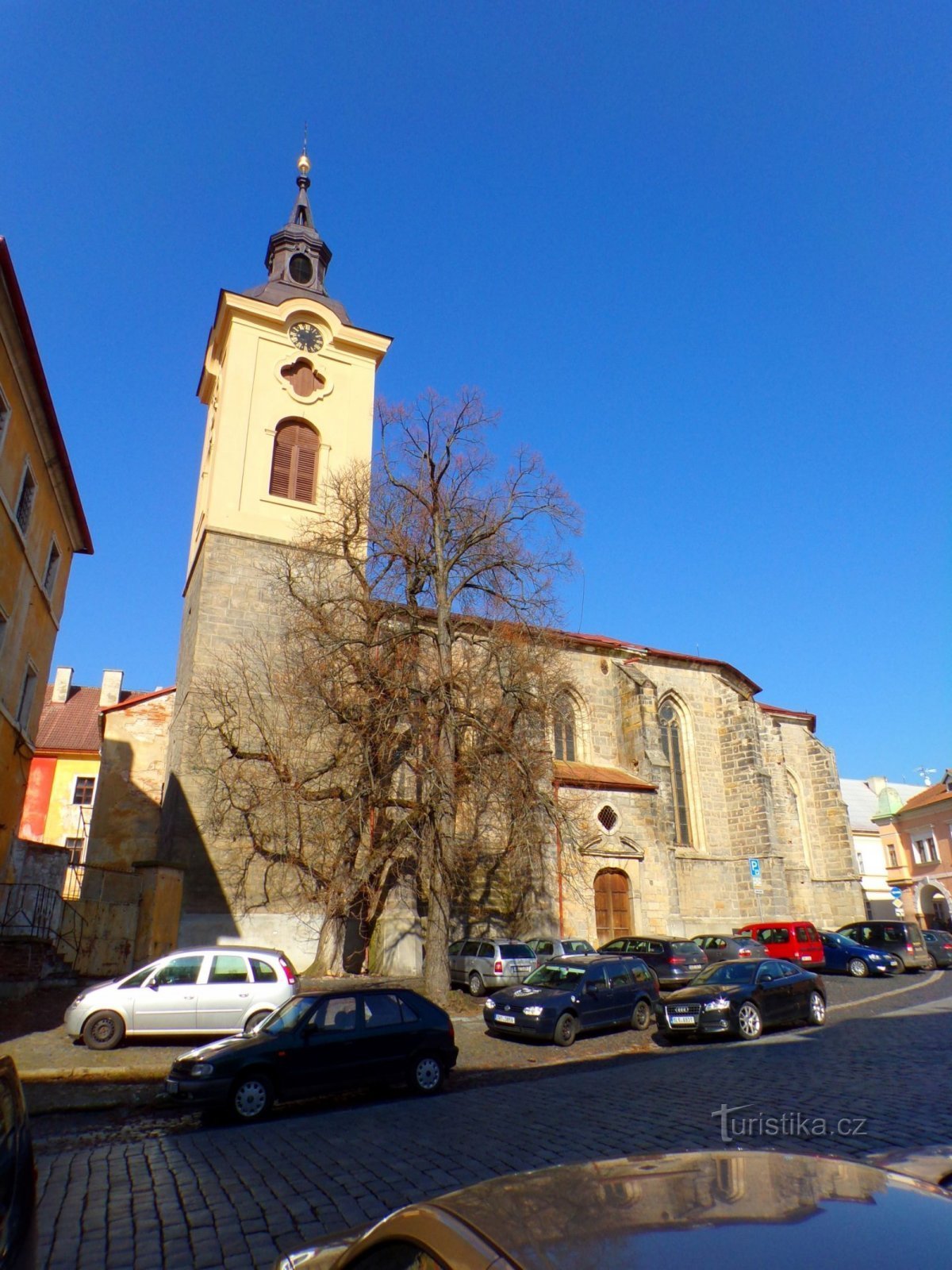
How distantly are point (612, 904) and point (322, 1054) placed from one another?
19283 millimetres

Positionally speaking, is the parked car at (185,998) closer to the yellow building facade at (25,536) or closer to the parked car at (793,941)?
the yellow building facade at (25,536)

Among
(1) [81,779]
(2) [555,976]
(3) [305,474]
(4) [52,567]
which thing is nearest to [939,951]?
(2) [555,976]

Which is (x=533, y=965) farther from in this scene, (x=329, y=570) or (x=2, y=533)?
(x=2, y=533)

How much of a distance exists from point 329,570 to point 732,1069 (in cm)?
1755

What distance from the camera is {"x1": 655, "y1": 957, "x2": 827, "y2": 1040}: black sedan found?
14242mm

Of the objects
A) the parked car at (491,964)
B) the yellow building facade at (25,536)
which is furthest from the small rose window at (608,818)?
the yellow building facade at (25,536)

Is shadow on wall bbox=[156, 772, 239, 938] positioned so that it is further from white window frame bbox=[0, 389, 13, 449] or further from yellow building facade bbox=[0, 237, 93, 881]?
white window frame bbox=[0, 389, 13, 449]

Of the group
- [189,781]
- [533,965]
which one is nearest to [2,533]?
[189,781]

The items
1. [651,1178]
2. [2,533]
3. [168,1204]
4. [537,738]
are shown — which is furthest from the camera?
[537,738]

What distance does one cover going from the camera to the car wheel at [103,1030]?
12555 mm

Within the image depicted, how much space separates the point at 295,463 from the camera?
2789cm

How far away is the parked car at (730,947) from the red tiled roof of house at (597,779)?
6.00 metres

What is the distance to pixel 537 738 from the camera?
2022 centimetres

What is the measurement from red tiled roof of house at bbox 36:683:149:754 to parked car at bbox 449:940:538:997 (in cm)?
2514
